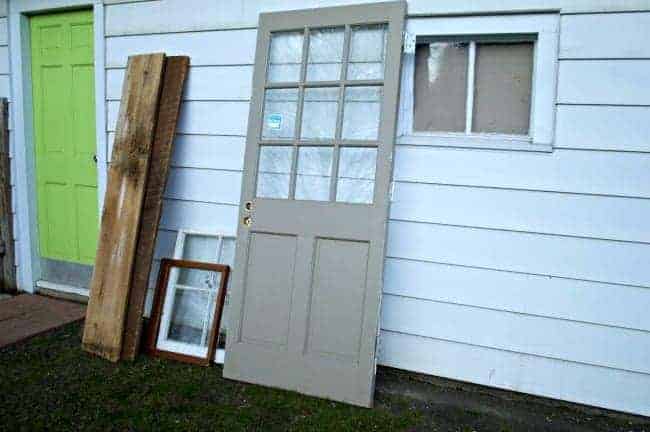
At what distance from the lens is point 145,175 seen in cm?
270

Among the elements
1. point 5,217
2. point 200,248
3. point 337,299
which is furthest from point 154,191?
point 5,217

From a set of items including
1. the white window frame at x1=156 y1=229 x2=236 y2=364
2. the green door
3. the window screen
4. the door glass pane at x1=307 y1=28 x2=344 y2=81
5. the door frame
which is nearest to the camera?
the window screen

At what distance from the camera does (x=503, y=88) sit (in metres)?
2.31

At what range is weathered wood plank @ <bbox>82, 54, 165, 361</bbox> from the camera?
2.65 metres

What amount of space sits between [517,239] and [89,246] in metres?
2.99

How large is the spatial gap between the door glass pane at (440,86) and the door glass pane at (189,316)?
66.5 inches

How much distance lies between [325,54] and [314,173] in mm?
650

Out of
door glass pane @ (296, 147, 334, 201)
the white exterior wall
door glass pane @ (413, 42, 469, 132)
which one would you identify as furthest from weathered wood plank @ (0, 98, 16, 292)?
door glass pane @ (413, 42, 469, 132)

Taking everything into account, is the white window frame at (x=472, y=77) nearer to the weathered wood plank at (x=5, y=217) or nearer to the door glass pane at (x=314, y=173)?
the door glass pane at (x=314, y=173)

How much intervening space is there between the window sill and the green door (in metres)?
2.34

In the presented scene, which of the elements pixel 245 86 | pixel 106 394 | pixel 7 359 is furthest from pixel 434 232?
pixel 7 359

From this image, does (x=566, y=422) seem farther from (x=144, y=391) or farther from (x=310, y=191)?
(x=144, y=391)

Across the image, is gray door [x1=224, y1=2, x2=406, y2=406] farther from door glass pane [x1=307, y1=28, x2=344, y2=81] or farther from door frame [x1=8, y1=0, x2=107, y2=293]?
door frame [x1=8, y1=0, x2=107, y2=293]

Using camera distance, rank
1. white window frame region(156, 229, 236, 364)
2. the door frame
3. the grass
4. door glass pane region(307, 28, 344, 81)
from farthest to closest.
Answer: the door frame → white window frame region(156, 229, 236, 364) → door glass pane region(307, 28, 344, 81) → the grass
